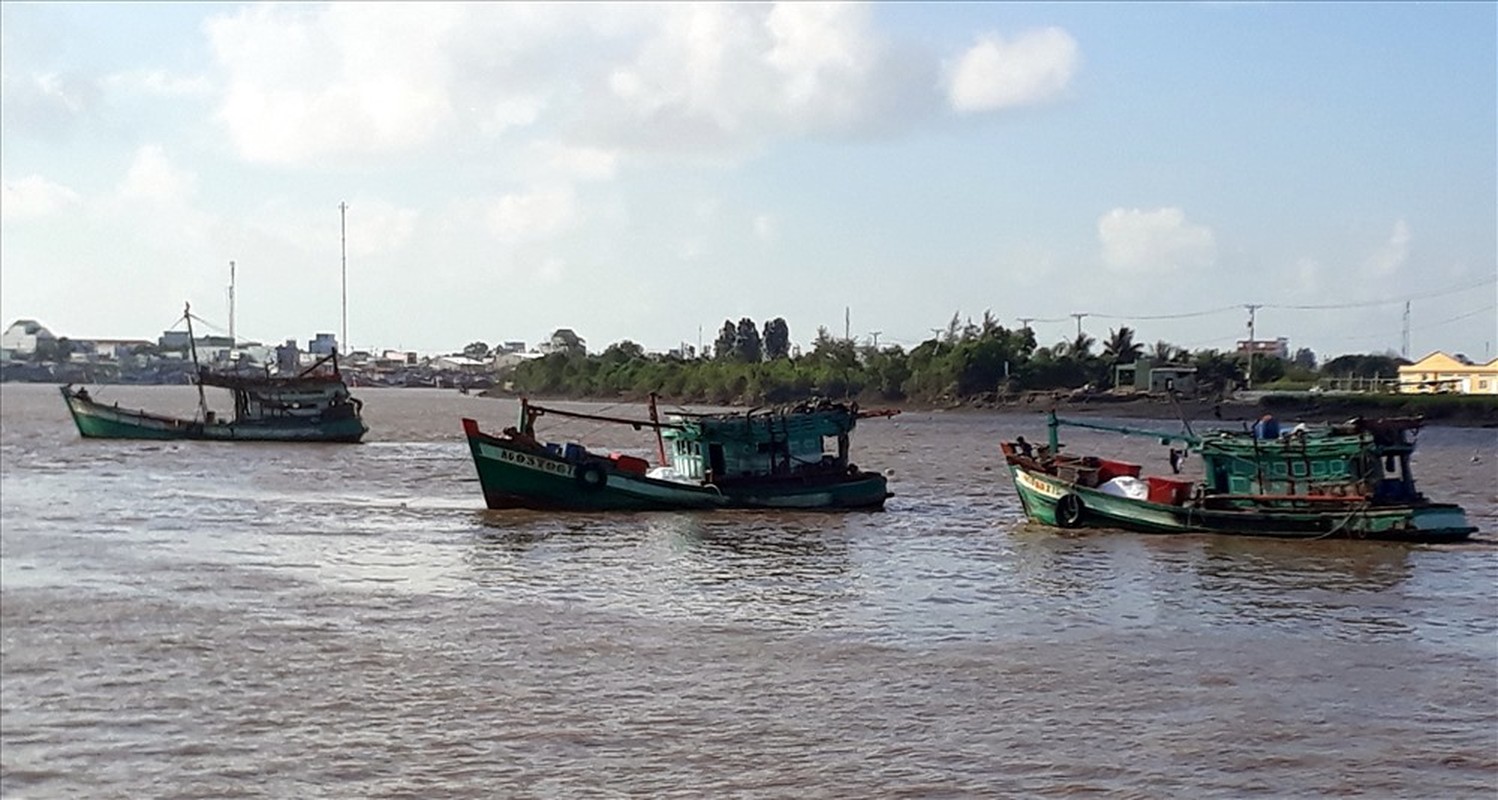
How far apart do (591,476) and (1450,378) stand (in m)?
74.5

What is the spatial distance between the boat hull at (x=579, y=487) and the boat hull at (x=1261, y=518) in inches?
230

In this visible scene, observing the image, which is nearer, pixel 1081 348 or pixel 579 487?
pixel 579 487

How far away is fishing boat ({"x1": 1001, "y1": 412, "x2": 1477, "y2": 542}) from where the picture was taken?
952 inches

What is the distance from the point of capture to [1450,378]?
89.7m

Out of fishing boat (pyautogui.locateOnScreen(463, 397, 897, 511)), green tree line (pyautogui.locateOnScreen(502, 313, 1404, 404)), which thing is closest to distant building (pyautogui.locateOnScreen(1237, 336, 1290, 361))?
green tree line (pyautogui.locateOnScreen(502, 313, 1404, 404))

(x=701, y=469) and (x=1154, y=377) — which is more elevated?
(x=1154, y=377)

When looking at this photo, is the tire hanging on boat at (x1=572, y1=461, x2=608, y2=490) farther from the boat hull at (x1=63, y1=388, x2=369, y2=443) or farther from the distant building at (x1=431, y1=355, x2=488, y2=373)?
the distant building at (x1=431, y1=355, x2=488, y2=373)

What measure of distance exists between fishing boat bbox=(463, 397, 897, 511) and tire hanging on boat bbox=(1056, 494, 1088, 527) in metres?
4.86

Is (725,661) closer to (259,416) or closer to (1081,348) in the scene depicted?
(259,416)

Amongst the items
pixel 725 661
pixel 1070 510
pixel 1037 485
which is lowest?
pixel 725 661

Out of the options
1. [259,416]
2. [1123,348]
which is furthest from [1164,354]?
[259,416]

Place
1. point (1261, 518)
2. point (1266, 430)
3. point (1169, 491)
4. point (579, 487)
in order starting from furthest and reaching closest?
point (579, 487), point (1169, 491), point (1266, 430), point (1261, 518)

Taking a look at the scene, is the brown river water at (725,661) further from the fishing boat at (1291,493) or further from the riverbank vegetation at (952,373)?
the riverbank vegetation at (952,373)

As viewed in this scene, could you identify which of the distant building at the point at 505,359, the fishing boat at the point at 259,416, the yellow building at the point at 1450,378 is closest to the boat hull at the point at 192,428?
the fishing boat at the point at 259,416
